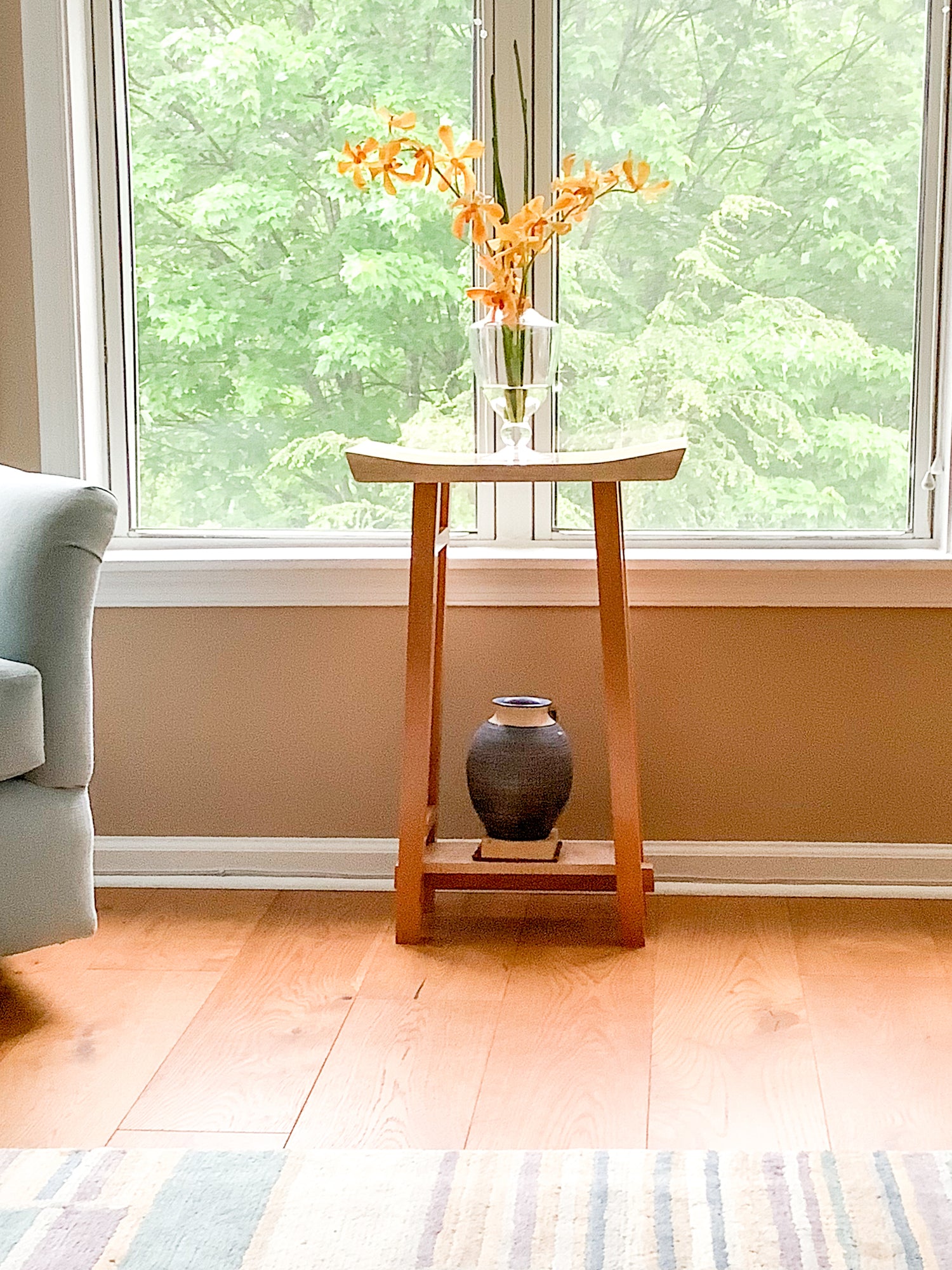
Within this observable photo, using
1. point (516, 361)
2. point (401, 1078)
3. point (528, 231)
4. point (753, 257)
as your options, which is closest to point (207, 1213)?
point (401, 1078)

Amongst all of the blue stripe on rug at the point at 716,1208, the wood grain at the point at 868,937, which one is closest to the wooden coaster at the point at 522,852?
the wood grain at the point at 868,937

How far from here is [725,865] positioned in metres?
2.77

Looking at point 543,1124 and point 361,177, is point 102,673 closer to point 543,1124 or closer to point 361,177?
point 361,177

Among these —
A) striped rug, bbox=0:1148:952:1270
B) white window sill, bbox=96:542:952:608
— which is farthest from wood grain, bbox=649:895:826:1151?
white window sill, bbox=96:542:952:608

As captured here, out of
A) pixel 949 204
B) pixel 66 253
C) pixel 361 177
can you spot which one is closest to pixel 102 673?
pixel 66 253

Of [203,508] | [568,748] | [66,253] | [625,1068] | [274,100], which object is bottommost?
[625,1068]

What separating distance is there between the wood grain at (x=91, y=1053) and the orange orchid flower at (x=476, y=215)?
4.24ft

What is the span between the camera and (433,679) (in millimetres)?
2570

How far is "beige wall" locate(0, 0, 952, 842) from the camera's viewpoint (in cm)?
272

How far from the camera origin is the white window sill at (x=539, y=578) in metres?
2.68

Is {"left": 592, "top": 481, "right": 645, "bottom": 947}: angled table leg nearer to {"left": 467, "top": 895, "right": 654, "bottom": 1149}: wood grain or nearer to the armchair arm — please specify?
{"left": 467, "top": 895, "right": 654, "bottom": 1149}: wood grain

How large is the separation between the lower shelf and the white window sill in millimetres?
506

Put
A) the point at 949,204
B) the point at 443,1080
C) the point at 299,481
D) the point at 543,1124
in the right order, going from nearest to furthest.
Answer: the point at 543,1124
the point at 443,1080
the point at 949,204
the point at 299,481

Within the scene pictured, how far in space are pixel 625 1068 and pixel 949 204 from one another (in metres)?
1.68
